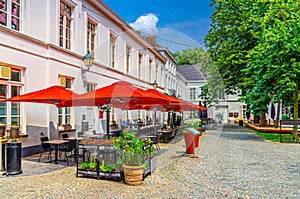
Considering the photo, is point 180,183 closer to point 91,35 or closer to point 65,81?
point 65,81

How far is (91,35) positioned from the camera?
14.3 m

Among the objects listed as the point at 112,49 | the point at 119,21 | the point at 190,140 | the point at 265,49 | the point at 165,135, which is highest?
the point at 119,21

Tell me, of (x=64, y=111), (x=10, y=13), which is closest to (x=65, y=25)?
(x=10, y=13)

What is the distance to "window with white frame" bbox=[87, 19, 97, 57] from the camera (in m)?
14.0

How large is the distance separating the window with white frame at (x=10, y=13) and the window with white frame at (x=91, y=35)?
4.80 metres

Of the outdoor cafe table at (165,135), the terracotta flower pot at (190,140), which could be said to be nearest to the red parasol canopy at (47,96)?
the terracotta flower pot at (190,140)

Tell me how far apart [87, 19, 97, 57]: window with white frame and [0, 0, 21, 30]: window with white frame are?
4803mm

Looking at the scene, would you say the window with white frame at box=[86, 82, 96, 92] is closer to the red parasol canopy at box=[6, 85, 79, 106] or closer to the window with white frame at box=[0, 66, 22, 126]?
the window with white frame at box=[0, 66, 22, 126]

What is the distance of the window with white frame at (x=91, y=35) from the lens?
14.0 meters

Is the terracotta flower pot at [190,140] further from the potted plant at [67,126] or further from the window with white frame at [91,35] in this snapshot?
the window with white frame at [91,35]

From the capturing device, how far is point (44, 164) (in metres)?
7.93

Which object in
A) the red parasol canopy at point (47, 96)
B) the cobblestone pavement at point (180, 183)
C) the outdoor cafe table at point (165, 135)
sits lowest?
the cobblestone pavement at point (180, 183)

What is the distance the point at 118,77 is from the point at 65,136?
779 centimetres

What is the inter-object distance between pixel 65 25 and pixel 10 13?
3061mm
